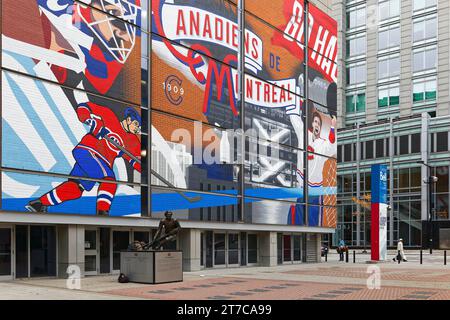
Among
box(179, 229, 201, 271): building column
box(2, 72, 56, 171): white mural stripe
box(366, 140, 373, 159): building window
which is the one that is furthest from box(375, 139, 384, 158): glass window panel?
box(2, 72, 56, 171): white mural stripe

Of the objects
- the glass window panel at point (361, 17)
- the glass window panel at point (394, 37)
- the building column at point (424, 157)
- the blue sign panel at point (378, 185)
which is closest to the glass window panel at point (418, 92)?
the building column at point (424, 157)

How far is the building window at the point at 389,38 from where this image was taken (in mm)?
80625

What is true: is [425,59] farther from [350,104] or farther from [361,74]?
[350,104]

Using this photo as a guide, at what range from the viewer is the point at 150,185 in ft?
88.7

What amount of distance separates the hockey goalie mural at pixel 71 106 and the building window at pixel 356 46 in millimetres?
62685

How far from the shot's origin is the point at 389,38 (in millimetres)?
81812

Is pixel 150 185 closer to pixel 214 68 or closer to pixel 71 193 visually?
pixel 71 193

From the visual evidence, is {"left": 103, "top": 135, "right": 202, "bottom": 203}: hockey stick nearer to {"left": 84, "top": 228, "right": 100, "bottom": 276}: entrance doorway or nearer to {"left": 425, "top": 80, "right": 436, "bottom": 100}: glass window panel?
{"left": 84, "top": 228, "right": 100, "bottom": 276}: entrance doorway

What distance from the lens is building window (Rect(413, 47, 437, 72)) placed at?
7681 cm

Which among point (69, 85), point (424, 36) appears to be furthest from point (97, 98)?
point (424, 36)

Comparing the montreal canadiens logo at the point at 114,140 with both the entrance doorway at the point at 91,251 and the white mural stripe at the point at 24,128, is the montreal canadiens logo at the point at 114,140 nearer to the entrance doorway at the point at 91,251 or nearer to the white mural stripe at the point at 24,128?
the white mural stripe at the point at 24,128

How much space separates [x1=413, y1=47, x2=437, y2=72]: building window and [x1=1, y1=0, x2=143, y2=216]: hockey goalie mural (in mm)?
58131

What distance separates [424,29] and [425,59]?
12.3 ft

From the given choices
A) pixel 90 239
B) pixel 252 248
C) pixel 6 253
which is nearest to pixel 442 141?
pixel 252 248
